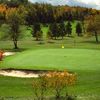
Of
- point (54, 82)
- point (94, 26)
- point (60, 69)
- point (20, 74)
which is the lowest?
point (20, 74)

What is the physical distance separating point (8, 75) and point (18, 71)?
7.75 feet

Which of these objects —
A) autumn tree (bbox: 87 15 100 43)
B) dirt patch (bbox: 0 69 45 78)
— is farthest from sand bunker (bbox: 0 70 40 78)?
autumn tree (bbox: 87 15 100 43)

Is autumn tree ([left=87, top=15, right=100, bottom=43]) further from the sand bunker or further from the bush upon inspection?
the bush

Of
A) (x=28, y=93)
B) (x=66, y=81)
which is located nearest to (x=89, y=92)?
(x=66, y=81)

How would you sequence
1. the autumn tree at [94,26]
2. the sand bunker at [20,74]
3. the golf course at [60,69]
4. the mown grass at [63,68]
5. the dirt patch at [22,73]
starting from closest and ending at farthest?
the golf course at [60,69]
the mown grass at [63,68]
the sand bunker at [20,74]
the dirt patch at [22,73]
the autumn tree at [94,26]

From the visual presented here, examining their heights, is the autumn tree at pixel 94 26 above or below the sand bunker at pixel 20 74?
above

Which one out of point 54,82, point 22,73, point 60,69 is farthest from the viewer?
point 22,73

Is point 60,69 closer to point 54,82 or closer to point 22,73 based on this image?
point 22,73

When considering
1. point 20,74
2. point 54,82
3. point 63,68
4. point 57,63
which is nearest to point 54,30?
point 57,63

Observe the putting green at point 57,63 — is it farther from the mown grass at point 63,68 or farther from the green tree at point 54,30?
the green tree at point 54,30

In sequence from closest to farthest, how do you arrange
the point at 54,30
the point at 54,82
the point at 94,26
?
the point at 54,82
the point at 94,26
the point at 54,30

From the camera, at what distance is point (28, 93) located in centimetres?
3759

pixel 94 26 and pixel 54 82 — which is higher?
pixel 94 26

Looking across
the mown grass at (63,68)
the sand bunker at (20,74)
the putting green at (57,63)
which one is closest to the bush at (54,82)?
the mown grass at (63,68)
